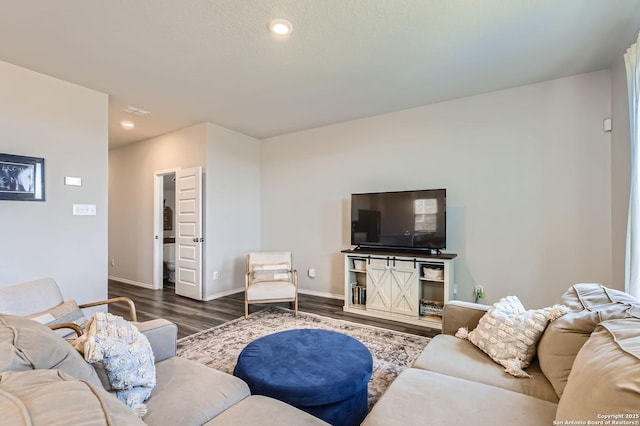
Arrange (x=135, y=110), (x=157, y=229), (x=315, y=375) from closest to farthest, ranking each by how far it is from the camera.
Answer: (x=315, y=375) → (x=135, y=110) → (x=157, y=229)

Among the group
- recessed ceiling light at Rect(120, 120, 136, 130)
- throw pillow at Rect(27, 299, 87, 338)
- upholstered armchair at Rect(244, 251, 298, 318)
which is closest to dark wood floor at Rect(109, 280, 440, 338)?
upholstered armchair at Rect(244, 251, 298, 318)

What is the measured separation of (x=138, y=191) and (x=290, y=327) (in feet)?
13.7

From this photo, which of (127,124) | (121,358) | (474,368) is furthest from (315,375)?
(127,124)

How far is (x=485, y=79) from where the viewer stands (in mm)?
3258

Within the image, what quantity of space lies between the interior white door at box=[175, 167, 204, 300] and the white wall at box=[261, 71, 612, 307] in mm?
1942

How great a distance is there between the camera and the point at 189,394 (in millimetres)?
1337

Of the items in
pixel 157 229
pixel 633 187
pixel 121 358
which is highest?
pixel 633 187

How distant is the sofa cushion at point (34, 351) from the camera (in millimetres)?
898

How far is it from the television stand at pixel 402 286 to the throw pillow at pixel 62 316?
287 centimetres

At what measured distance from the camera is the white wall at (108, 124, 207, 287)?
4.96m

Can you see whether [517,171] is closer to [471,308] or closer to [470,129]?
[470,129]

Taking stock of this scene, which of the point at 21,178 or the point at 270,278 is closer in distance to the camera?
the point at 21,178

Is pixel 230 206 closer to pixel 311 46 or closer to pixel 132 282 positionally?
pixel 132 282

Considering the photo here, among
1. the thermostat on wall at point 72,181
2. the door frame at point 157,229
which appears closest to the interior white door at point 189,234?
the door frame at point 157,229
